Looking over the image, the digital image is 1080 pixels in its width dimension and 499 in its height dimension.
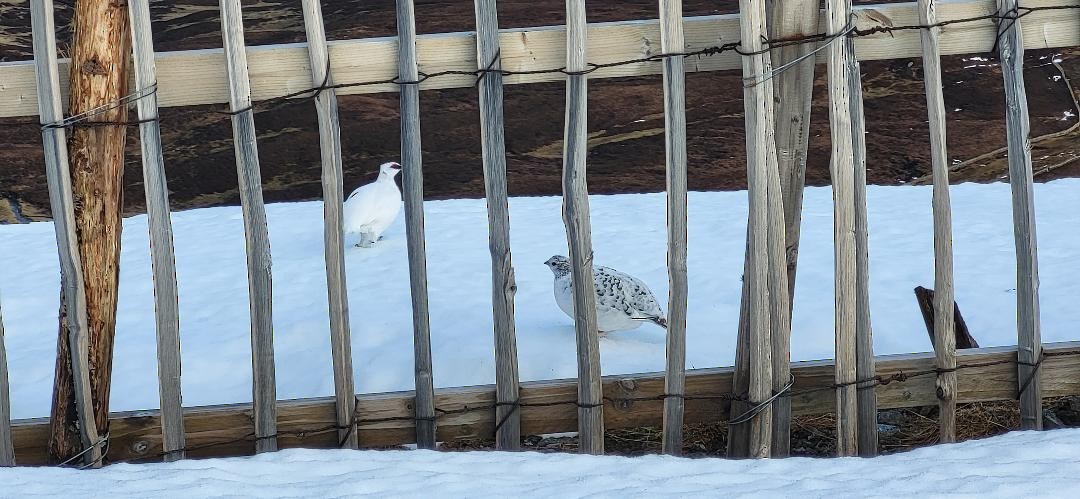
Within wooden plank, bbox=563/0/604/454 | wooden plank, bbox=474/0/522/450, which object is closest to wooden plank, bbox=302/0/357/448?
wooden plank, bbox=474/0/522/450

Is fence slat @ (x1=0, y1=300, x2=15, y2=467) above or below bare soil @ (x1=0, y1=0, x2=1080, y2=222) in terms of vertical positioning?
below

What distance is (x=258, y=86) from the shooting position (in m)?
2.91

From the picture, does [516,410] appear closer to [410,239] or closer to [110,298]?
[410,239]

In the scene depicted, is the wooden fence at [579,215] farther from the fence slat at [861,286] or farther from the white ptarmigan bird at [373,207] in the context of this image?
the white ptarmigan bird at [373,207]

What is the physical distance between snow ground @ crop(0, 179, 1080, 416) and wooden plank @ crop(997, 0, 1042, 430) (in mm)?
805

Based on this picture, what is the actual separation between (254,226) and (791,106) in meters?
1.64

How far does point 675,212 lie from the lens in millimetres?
3023

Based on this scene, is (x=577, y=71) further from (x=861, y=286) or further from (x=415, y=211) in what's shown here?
(x=861, y=286)

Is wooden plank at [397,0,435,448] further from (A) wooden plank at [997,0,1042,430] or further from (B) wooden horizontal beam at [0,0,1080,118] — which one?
(A) wooden plank at [997,0,1042,430]

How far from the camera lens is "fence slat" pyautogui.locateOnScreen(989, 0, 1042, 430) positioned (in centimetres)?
311

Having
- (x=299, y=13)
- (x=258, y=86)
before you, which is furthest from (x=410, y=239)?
(x=299, y=13)

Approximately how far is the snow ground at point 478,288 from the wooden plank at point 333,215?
69 centimetres

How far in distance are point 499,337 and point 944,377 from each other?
4.77 ft

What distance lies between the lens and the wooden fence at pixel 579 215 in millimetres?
A: 2893
